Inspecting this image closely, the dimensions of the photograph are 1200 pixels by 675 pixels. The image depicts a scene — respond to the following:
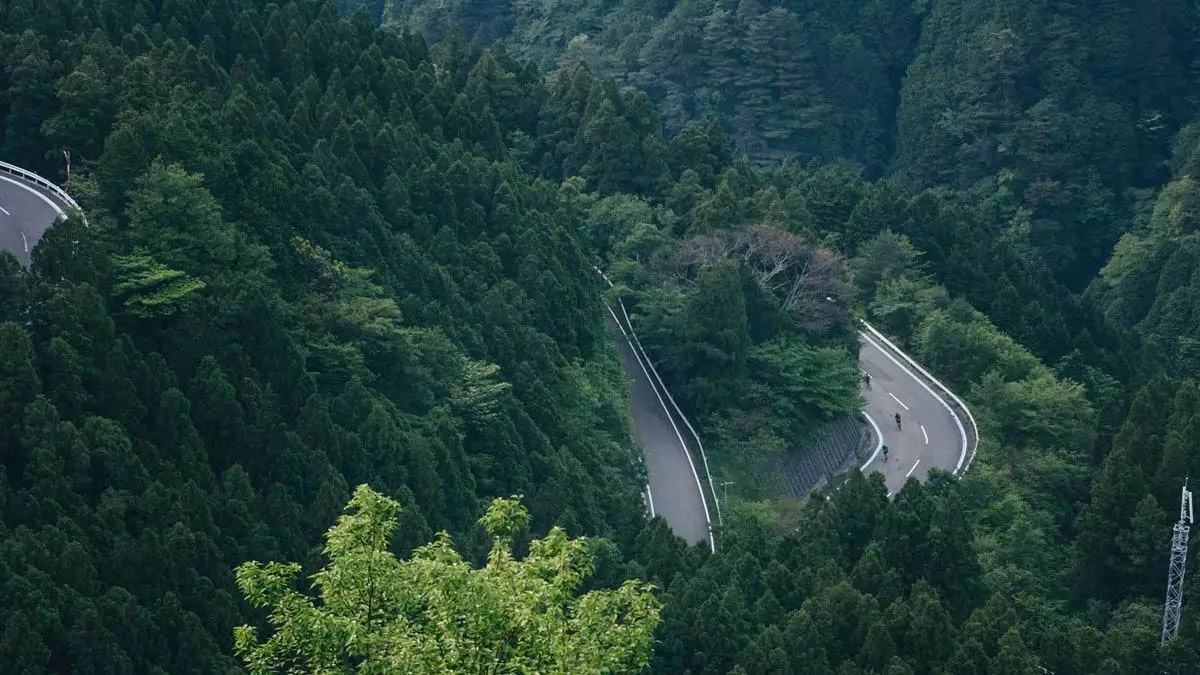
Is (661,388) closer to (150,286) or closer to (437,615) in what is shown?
(150,286)

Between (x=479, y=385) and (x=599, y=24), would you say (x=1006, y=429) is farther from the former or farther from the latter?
(x=599, y=24)

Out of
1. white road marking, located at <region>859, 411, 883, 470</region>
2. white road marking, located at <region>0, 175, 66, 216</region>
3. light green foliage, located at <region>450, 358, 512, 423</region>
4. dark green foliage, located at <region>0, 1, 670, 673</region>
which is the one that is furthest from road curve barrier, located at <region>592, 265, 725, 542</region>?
white road marking, located at <region>0, 175, 66, 216</region>

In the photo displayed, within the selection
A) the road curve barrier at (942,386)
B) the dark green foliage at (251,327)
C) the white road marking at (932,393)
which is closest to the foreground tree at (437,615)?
the dark green foliage at (251,327)

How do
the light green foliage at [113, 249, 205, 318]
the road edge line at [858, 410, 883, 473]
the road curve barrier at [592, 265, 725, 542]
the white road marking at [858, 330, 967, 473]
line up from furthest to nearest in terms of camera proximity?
Answer: the white road marking at [858, 330, 967, 473] → the road edge line at [858, 410, 883, 473] → the road curve barrier at [592, 265, 725, 542] → the light green foliage at [113, 249, 205, 318]

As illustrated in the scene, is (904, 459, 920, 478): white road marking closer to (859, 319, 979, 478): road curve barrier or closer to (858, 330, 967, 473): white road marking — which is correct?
(858, 330, 967, 473): white road marking


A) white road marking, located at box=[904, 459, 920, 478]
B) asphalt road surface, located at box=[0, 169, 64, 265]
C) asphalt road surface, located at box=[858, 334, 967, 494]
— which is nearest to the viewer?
asphalt road surface, located at box=[0, 169, 64, 265]

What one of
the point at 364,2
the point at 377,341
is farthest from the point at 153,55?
the point at 364,2
